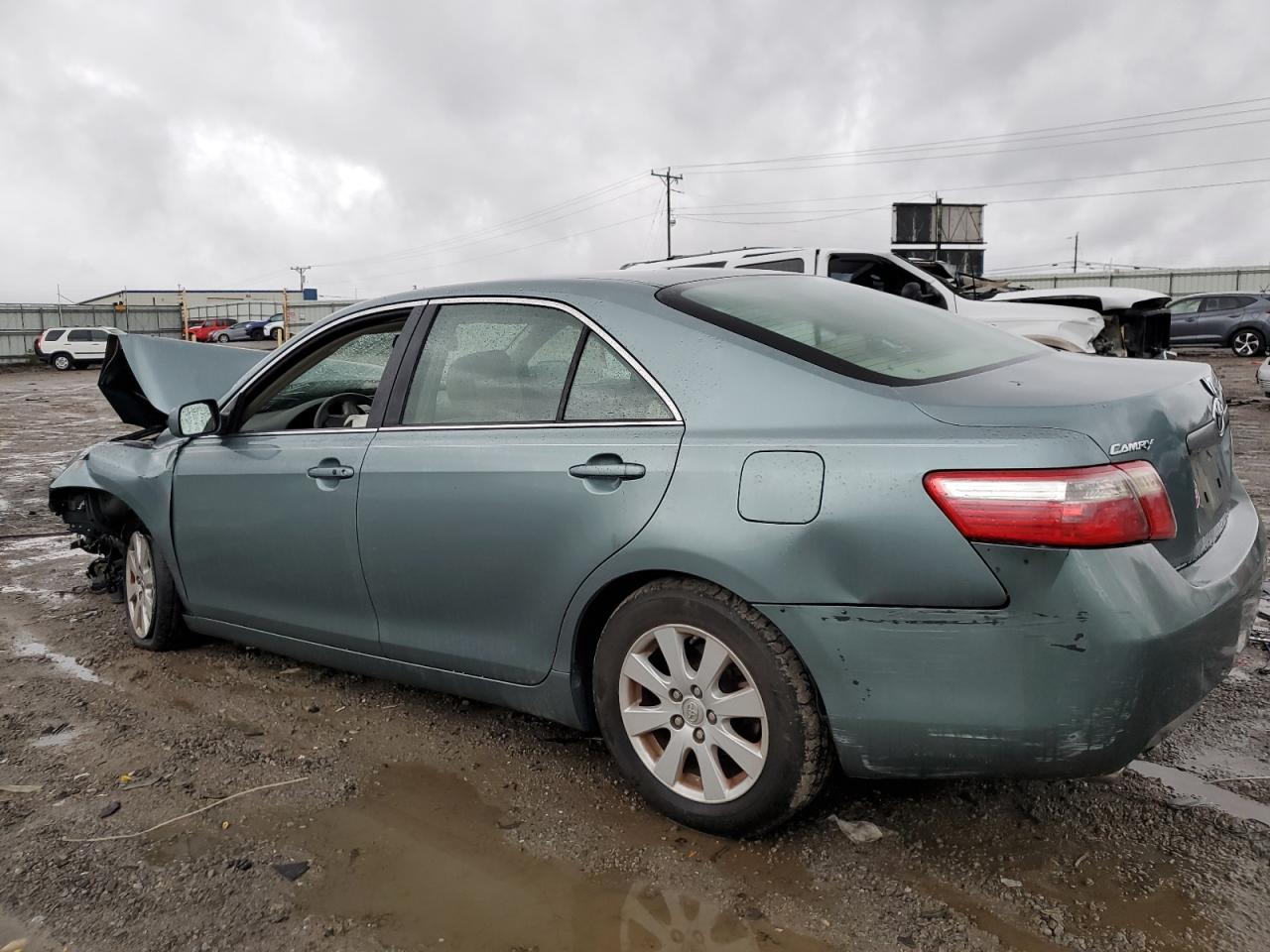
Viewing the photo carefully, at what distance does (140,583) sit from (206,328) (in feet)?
169

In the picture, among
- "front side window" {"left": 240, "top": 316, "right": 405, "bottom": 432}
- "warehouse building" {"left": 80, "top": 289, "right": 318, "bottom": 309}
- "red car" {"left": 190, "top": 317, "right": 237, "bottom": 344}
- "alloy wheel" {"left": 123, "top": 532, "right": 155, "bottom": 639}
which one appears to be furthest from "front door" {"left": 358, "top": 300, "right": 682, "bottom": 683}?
"warehouse building" {"left": 80, "top": 289, "right": 318, "bottom": 309}

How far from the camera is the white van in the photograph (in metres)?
9.30

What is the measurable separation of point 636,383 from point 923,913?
151 cm

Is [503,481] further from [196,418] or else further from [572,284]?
[196,418]

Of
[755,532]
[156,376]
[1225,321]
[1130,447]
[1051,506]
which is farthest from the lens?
[1225,321]

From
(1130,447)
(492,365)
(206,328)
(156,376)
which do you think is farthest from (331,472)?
(206,328)

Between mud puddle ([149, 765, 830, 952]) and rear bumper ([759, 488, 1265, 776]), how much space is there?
54 cm

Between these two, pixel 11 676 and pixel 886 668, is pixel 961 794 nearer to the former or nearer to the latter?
pixel 886 668

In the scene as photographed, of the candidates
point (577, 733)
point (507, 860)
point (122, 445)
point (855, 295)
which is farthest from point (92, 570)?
point (855, 295)

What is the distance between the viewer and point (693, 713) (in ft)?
8.71

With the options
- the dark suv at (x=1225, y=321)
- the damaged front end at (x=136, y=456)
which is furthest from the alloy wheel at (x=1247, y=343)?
the damaged front end at (x=136, y=456)

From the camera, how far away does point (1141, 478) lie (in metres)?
2.26

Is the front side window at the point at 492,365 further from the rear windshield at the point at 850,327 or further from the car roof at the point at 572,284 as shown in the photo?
the rear windshield at the point at 850,327

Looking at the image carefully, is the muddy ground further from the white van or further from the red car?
the red car
